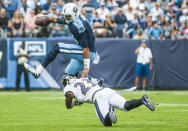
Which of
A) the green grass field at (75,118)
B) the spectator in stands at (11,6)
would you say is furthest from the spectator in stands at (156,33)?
the green grass field at (75,118)

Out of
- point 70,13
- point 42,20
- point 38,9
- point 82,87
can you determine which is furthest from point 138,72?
point 82,87

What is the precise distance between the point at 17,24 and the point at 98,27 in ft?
10.7

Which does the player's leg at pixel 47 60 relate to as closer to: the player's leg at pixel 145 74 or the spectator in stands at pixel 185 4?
the player's leg at pixel 145 74

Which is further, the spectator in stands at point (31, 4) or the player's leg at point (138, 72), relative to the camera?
the spectator in stands at point (31, 4)

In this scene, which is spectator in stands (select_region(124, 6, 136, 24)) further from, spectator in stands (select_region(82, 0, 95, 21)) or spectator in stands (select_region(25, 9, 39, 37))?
spectator in stands (select_region(25, 9, 39, 37))

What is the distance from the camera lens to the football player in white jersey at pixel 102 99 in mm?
8898

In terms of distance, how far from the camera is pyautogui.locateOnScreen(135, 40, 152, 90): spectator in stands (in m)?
20.0

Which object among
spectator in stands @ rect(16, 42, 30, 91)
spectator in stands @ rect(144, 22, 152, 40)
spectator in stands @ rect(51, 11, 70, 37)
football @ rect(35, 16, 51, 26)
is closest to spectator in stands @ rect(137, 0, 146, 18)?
spectator in stands @ rect(144, 22, 152, 40)

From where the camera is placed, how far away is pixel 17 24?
20.6m

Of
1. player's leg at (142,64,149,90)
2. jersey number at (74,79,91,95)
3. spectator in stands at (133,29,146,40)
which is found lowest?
player's leg at (142,64,149,90)

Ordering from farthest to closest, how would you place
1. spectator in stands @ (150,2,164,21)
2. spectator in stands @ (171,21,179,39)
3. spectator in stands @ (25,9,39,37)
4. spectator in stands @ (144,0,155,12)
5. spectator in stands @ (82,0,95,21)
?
spectator in stands @ (144,0,155,12) → spectator in stands @ (150,2,164,21) → spectator in stands @ (82,0,95,21) → spectator in stands @ (171,21,179,39) → spectator in stands @ (25,9,39,37)

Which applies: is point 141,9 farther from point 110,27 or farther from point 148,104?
point 148,104

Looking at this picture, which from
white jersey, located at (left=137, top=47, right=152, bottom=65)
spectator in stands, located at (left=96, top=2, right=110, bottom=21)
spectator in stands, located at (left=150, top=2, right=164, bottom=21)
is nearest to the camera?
white jersey, located at (left=137, top=47, right=152, bottom=65)

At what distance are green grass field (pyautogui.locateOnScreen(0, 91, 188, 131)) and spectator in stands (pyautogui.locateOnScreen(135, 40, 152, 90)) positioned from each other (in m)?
4.95
